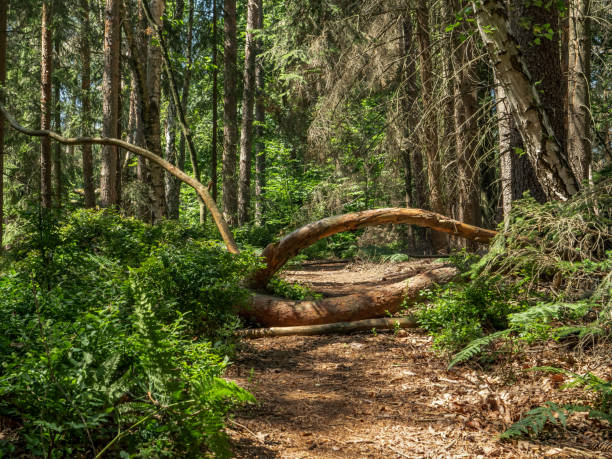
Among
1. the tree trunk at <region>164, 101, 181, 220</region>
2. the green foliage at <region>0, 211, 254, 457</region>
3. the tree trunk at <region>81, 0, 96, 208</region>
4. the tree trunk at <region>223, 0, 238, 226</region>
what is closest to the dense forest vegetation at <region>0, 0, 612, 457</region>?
the green foliage at <region>0, 211, 254, 457</region>

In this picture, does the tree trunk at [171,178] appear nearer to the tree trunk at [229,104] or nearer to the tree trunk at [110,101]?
the tree trunk at [229,104]

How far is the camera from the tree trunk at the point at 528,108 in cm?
470

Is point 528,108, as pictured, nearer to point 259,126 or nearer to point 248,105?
point 248,105

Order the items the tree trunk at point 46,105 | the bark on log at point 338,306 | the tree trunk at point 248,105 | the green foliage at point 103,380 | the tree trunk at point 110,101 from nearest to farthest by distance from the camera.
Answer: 1. the green foliage at point 103,380
2. the bark on log at point 338,306
3. the tree trunk at point 110,101
4. the tree trunk at point 46,105
5. the tree trunk at point 248,105

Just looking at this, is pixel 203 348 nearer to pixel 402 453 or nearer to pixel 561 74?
pixel 402 453

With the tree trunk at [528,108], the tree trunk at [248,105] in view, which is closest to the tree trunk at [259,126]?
the tree trunk at [248,105]

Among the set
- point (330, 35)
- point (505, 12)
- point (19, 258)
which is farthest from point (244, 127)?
point (505, 12)

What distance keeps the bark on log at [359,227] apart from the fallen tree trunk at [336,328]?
45.6 inches

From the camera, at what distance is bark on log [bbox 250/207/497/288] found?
6773 millimetres

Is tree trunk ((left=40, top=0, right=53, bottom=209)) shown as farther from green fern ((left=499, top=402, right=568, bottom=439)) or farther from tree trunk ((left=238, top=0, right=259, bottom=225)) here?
green fern ((left=499, top=402, right=568, bottom=439))

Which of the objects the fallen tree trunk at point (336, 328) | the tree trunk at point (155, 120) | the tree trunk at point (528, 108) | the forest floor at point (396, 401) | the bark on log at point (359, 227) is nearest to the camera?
the forest floor at point (396, 401)

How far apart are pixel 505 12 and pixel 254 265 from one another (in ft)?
13.2

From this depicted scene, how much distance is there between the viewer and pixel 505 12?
15.2 feet

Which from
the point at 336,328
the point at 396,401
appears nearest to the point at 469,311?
the point at 396,401
